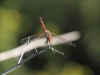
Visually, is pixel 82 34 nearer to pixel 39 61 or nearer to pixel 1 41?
pixel 39 61

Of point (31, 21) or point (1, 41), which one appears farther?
point (31, 21)

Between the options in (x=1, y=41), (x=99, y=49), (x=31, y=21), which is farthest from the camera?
(x=31, y=21)

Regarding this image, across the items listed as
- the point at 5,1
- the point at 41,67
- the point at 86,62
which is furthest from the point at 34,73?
the point at 5,1

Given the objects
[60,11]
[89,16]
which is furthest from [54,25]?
[89,16]

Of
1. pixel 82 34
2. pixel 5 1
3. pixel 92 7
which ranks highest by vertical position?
pixel 5 1

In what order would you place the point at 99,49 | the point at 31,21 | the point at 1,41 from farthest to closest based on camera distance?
the point at 31,21 → the point at 99,49 → the point at 1,41

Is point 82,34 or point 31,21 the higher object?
point 31,21
